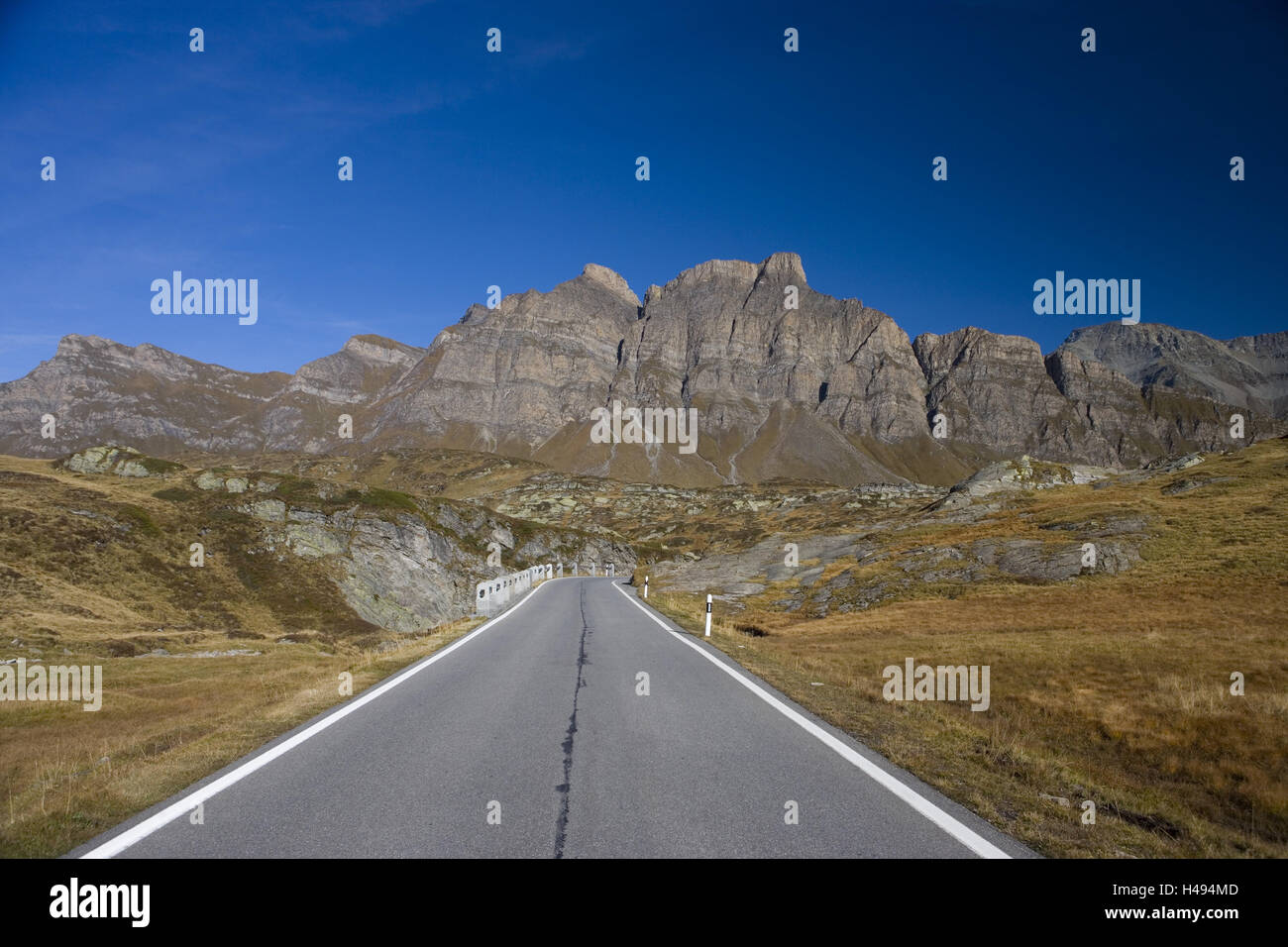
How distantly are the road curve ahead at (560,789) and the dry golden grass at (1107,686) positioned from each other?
93 centimetres

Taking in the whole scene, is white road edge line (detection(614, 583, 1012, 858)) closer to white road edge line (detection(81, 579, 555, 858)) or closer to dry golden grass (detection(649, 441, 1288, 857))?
dry golden grass (detection(649, 441, 1288, 857))

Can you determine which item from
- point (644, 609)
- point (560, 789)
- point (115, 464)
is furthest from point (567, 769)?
point (115, 464)

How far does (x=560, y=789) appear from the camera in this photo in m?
5.81

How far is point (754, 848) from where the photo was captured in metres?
4.61

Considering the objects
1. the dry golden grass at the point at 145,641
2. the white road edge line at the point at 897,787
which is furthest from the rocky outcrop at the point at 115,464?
the white road edge line at the point at 897,787

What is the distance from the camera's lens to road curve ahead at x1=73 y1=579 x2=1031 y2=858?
4641mm

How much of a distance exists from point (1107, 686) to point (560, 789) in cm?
1322

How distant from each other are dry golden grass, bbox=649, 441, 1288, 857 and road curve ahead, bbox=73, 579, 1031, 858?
935mm

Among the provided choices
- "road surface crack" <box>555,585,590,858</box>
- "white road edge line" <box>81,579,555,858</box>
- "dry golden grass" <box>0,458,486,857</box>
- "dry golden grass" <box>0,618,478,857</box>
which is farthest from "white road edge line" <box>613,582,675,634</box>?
"white road edge line" <box>81,579,555,858</box>

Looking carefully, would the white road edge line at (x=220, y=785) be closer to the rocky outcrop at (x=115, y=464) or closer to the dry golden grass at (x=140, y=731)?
the dry golden grass at (x=140, y=731)

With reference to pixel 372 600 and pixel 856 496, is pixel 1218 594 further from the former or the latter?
pixel 856 496

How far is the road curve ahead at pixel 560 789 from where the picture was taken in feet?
15.2
